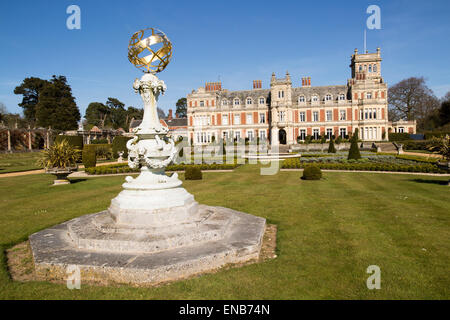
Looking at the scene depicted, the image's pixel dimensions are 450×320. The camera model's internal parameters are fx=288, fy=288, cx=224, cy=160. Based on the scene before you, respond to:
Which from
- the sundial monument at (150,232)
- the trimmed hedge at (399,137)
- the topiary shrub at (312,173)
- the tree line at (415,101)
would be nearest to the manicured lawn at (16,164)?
the sundial monument at (150,232)

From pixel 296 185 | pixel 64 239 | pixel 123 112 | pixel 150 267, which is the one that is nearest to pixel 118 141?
pixel 296 185

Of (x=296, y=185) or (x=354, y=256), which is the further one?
(x=296, y=185)

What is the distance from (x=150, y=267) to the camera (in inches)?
165

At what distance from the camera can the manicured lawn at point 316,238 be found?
3.96 meters

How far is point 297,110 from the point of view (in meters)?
48.6

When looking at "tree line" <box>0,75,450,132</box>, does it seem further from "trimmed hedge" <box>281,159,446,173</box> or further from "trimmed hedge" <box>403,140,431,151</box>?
"trimmed hedge" <box>281,159,446,173</box>

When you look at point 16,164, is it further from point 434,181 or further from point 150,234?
point 434,181

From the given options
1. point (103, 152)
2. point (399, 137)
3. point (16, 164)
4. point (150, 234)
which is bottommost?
point (150, 234)

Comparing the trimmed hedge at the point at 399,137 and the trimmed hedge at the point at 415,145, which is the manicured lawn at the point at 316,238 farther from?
the trimmed hedge at the point at 399,137

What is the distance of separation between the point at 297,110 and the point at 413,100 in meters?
26.1

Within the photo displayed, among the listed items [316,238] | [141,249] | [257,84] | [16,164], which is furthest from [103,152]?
[316,238]

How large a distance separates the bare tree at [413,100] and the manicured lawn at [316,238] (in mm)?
52330
